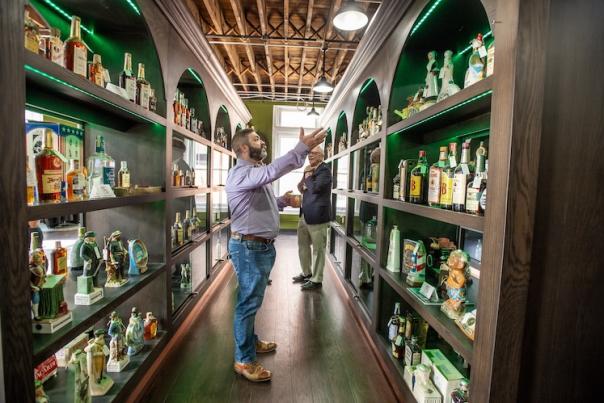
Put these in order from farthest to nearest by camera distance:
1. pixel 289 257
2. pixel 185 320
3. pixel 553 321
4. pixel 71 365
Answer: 1. pixel 289 257
2. pixel 185 320
3. pixel 71 365
4. pixel 553 321

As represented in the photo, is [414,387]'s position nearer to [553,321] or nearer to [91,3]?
[553,321]

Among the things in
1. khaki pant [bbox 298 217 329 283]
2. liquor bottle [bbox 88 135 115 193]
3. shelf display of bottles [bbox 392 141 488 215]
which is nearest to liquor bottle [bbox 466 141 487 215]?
shelf display of bottles [bbox 392 141 488 215]

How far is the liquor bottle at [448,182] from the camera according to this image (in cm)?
146

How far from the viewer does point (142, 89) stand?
1854mm

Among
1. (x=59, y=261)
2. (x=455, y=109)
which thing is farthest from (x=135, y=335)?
(x=455, y=109)

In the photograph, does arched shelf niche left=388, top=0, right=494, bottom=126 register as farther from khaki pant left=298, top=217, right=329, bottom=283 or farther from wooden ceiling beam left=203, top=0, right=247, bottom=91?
wooden ceiling beam left=203, top=0, right=247, bottom=91

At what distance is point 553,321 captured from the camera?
3.33 feet

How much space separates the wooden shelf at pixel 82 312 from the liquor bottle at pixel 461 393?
1.62 metres

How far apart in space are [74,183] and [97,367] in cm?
94

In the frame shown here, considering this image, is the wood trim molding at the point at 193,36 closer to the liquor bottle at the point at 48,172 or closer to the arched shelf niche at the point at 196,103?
Result: the arched shelf niche at the point at 196,103

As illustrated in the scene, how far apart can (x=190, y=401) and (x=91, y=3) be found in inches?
89.0

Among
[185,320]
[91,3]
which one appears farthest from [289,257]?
[91,3]

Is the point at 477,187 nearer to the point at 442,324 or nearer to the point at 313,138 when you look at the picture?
the point at 442,324

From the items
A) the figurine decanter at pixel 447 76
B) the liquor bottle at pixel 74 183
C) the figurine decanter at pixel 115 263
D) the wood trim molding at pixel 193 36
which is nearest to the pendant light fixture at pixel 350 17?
the wood trim molding at pixel 193 36
